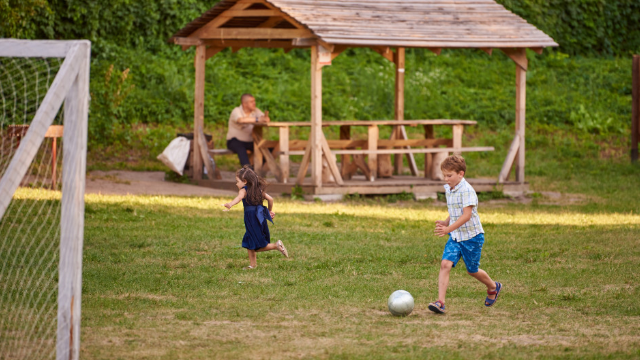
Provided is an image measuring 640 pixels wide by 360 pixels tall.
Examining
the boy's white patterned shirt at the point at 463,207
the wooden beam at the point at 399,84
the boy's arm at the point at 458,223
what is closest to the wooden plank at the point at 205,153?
the wooden beam at the point at 399,84

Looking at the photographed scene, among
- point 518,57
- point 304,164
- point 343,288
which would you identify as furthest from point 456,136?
point 343,288

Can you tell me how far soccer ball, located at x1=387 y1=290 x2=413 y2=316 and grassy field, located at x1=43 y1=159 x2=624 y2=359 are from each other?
0.08 meters

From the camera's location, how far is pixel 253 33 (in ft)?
52.0

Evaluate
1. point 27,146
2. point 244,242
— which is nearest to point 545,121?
point 244,242

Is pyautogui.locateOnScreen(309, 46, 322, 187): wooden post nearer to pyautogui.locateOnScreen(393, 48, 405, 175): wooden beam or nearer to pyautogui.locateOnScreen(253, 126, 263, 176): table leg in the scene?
pyautogui.locateOnScreen(253, 126, 263, 176): table leg

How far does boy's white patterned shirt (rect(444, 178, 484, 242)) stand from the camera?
23.3ft

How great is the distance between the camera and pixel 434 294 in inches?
307

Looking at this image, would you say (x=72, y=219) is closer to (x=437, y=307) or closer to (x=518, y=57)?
Answer: (x=437, y=307)

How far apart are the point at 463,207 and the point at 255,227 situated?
272 cm

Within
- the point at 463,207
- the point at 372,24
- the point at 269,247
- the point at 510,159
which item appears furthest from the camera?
the point at 510,159

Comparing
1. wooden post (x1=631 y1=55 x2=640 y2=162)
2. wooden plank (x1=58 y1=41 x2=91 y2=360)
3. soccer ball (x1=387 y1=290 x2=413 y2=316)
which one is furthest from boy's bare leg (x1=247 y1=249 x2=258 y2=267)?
wooden post (x1=631 y1=55 x2=640 y2=162)

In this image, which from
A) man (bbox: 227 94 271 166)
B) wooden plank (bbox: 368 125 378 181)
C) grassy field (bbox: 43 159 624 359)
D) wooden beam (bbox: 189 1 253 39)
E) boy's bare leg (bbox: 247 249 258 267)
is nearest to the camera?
grassy field (bbox: 43 159 624 359)

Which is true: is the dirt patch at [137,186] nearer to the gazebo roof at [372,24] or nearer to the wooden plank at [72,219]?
the gazebo roof at [372,24]

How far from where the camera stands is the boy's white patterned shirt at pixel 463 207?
23.3 ft
